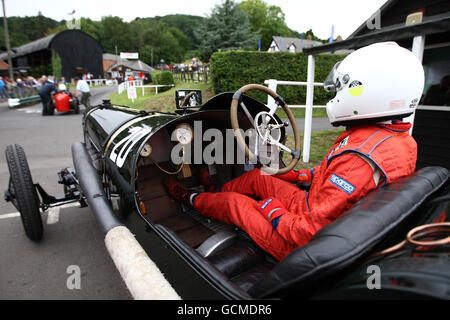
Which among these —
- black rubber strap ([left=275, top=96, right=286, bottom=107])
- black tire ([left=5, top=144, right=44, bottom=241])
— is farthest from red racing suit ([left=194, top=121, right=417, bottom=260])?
black tire ([left=5, top=144, right=44, bottom=241])

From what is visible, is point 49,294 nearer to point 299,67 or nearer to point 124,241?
point 124,241

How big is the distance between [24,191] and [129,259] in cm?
178

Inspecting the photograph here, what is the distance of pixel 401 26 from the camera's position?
368cm

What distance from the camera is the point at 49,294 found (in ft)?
7.29

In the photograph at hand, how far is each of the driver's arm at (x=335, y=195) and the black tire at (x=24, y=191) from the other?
2313 millimetres

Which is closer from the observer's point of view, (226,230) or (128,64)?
(226,230)

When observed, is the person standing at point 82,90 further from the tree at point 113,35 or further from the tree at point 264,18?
the tree at point 113,35

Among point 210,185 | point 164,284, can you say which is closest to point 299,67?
point 210,185

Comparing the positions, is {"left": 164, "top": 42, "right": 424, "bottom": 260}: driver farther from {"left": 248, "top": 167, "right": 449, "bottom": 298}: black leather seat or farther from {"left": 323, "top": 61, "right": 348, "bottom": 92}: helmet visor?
{"left": 248, "top": 167, "right": 449, "bottom": 298}: black leather seat

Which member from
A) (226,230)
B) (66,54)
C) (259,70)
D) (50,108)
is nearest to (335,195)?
(226,230)

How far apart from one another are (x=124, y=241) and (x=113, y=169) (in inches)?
35.5

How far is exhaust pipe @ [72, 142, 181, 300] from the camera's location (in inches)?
47.9

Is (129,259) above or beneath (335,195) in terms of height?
beneath

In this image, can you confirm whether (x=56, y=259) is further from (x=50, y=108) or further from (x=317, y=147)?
(x=50, y=108)
